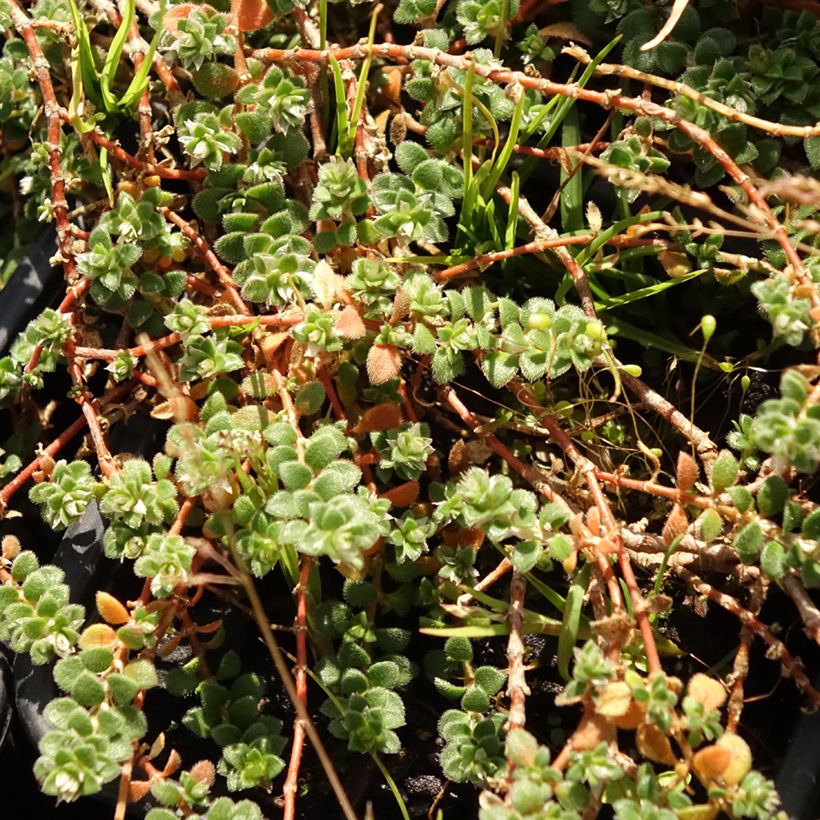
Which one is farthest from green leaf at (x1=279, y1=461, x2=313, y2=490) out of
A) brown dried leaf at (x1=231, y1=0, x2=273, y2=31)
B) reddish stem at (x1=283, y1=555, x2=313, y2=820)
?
brown dried leaf at (x1=231, y1=0, x2=273, y2=31)

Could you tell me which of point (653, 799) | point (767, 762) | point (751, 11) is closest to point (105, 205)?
point (751, 11)

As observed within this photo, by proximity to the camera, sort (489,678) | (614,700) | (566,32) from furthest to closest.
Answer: (566,32) → (489,678) → (614,700)

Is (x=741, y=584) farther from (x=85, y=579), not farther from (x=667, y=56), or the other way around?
(x=85, y=579)

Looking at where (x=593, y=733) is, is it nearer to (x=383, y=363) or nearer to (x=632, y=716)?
(x=632, y=716)

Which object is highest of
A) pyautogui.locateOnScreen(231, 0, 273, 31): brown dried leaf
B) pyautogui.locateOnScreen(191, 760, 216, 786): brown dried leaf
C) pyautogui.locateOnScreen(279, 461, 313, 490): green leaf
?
pyautogui.locateOnScreen(231, 0, 273, 31): brown dried leaf

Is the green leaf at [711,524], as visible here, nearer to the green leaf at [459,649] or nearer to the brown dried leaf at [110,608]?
the green leaf at [459,649]

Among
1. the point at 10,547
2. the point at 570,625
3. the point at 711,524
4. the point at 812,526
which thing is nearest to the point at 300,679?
the point at 570,625

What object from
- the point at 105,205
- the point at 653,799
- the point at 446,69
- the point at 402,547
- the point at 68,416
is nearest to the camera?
the point at 653,799

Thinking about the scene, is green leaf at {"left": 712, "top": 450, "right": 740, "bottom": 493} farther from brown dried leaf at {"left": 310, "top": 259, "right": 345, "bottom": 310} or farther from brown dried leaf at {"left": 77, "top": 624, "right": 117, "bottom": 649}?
brown dried leaf at {"left": 77, "top": 624, "right": 117, "bottom": 649}
